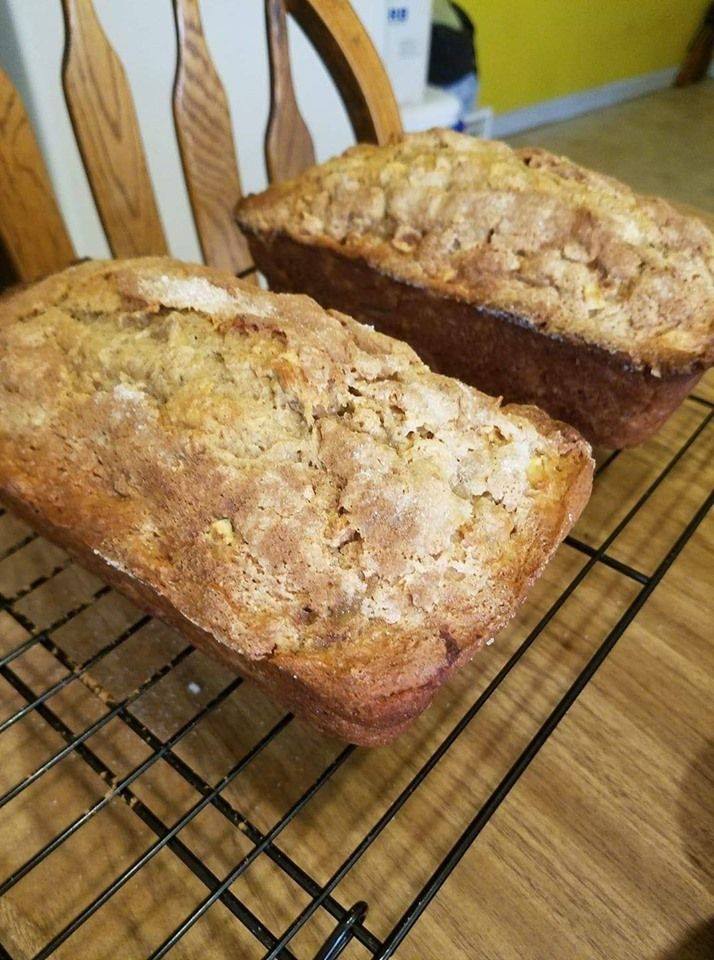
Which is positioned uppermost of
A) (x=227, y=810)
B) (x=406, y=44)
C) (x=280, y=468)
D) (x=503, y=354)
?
(x=406, y=44)

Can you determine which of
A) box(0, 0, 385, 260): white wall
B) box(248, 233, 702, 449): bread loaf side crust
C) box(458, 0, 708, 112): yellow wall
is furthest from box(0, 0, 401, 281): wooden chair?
box(458, 0, 708, 112): yellow wall

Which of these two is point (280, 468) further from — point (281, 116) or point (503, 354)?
point (281, 116)

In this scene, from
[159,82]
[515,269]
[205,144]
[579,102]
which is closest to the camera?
[515,269]

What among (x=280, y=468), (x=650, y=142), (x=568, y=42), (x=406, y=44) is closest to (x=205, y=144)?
(x=280, y=468)

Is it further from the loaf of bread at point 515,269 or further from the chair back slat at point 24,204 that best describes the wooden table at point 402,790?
the chair back slat at point 24,204

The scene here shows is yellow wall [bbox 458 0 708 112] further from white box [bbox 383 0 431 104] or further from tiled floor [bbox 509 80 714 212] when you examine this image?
white box [bbox 383 0 431 104]

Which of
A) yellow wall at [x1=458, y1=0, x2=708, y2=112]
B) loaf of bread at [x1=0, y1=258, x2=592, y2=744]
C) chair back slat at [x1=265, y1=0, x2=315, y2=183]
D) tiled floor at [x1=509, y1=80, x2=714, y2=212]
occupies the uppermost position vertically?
chair back slat at [x1=265, y1=0, x2=315, y2=183]
